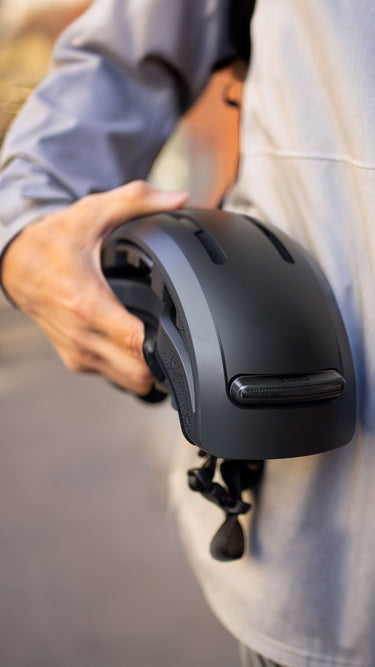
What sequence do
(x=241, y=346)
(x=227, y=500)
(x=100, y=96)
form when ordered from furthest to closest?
(x=100, y=96) → (x=227, y=500) → (x=241, y=346)

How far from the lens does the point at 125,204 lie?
23.5 inches

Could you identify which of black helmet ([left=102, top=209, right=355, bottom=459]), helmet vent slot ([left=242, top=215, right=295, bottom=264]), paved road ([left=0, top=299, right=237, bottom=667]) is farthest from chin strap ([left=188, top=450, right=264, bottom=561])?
paved road ([left=0, top=299, right=237, bottom=667])

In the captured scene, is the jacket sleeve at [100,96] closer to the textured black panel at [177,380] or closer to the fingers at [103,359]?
the fingers at [103,359]

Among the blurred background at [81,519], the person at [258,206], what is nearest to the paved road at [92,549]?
the blurred background at [81,519]

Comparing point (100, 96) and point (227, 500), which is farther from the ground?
point (100, 96)

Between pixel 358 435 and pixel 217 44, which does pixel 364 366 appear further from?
pixel 217 44

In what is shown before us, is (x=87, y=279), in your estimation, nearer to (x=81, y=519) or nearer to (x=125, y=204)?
(x=125, y=204)

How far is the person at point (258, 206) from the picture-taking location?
501 mm

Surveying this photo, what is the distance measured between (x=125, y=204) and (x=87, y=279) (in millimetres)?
96

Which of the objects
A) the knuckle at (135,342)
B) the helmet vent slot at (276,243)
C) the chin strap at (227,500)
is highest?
the helmet vent slot at (276,243)

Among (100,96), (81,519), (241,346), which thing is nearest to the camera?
(241,346)

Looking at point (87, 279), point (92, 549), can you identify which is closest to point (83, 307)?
point (87, 279)

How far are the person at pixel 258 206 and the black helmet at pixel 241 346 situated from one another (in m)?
0.04

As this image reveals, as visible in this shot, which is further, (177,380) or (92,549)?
(92,549)
